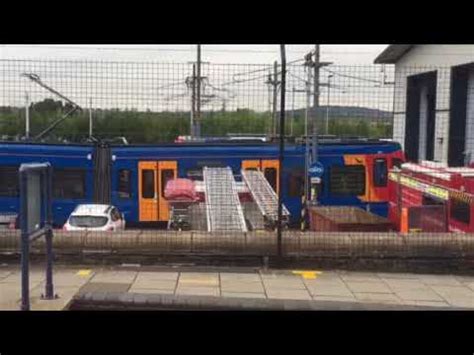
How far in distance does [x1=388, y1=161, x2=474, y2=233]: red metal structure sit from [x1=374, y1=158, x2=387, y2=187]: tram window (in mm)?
4662

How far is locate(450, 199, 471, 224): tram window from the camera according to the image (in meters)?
11.6

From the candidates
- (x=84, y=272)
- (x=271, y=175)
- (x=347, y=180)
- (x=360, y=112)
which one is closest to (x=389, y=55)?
(x=271, y=175)

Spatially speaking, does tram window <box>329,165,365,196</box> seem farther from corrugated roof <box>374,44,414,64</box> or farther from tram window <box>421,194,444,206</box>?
tram window <box>421,194,444,206</box>

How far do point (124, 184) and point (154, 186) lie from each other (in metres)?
0.92

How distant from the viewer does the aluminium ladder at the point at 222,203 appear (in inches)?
431

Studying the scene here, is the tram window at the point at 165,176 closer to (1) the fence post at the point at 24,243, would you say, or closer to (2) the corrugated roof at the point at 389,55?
(2) the corrugated roof at the point at 389,55

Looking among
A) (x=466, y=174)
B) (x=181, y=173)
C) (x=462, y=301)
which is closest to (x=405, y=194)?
(x=466, y=174)

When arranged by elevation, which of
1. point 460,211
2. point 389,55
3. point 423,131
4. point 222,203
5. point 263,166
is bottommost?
point 222,203

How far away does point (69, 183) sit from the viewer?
18766 mm

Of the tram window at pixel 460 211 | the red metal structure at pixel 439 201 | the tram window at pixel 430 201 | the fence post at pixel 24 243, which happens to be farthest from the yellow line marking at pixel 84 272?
the tram window at pixel 430 201

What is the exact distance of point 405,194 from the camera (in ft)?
51.8

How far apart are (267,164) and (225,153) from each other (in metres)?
1.35

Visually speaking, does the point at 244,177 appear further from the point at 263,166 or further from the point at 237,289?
the point at 237,289

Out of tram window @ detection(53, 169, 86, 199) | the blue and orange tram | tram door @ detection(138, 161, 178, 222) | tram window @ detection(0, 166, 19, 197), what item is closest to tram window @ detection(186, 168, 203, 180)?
the blue and orange tram
